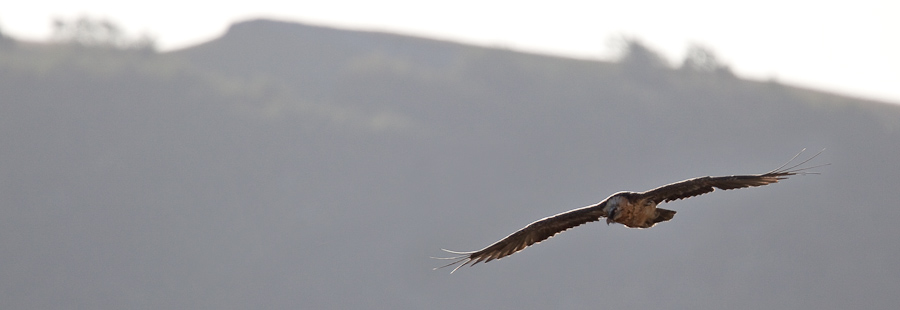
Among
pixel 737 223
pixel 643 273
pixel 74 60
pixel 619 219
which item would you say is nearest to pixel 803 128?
pixel 737 223

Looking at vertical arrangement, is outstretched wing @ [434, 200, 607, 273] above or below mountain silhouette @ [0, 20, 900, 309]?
below

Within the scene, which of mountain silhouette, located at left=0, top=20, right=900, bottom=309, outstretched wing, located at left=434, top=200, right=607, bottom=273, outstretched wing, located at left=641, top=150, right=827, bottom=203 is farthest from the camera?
mountain silhouette, located at left=0, top=20, right=900, bottom=309

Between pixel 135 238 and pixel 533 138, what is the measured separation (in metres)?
41.2

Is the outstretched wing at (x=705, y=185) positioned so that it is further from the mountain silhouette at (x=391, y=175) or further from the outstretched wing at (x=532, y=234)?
the mountain silhouette at (x=391, y=175)

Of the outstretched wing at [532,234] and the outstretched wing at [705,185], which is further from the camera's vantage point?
the outstretched wing at [532,234]

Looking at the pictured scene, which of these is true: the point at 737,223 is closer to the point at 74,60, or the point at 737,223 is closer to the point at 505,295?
the point at 505,295

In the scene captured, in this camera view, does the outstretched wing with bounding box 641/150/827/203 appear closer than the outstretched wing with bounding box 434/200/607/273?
Yes

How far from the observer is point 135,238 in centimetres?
13225

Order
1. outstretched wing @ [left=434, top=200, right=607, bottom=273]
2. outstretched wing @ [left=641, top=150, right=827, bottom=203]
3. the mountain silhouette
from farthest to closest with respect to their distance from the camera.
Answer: the mountain silhouette → outstretched wing @ [left=434, top=200, right=607, bottom=273] → outstretched wing @ [left=641, top=150, right=827, bottom=203]

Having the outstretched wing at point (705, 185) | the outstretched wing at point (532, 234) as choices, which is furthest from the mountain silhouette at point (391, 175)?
the outstretched wing at point (705, 185)

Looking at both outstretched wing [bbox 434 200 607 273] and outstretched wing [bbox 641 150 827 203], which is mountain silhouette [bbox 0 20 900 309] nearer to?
outstretched wing [bbox 434 200 607 273]

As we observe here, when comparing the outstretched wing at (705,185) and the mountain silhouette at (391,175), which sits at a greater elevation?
the mountain silhouette at (391,175)

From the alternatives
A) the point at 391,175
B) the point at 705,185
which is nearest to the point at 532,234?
the point at 705,185

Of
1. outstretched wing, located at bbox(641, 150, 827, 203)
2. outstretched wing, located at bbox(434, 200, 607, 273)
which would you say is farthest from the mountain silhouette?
outstretched wing, located at bbox(641, 150, 827, 203)
